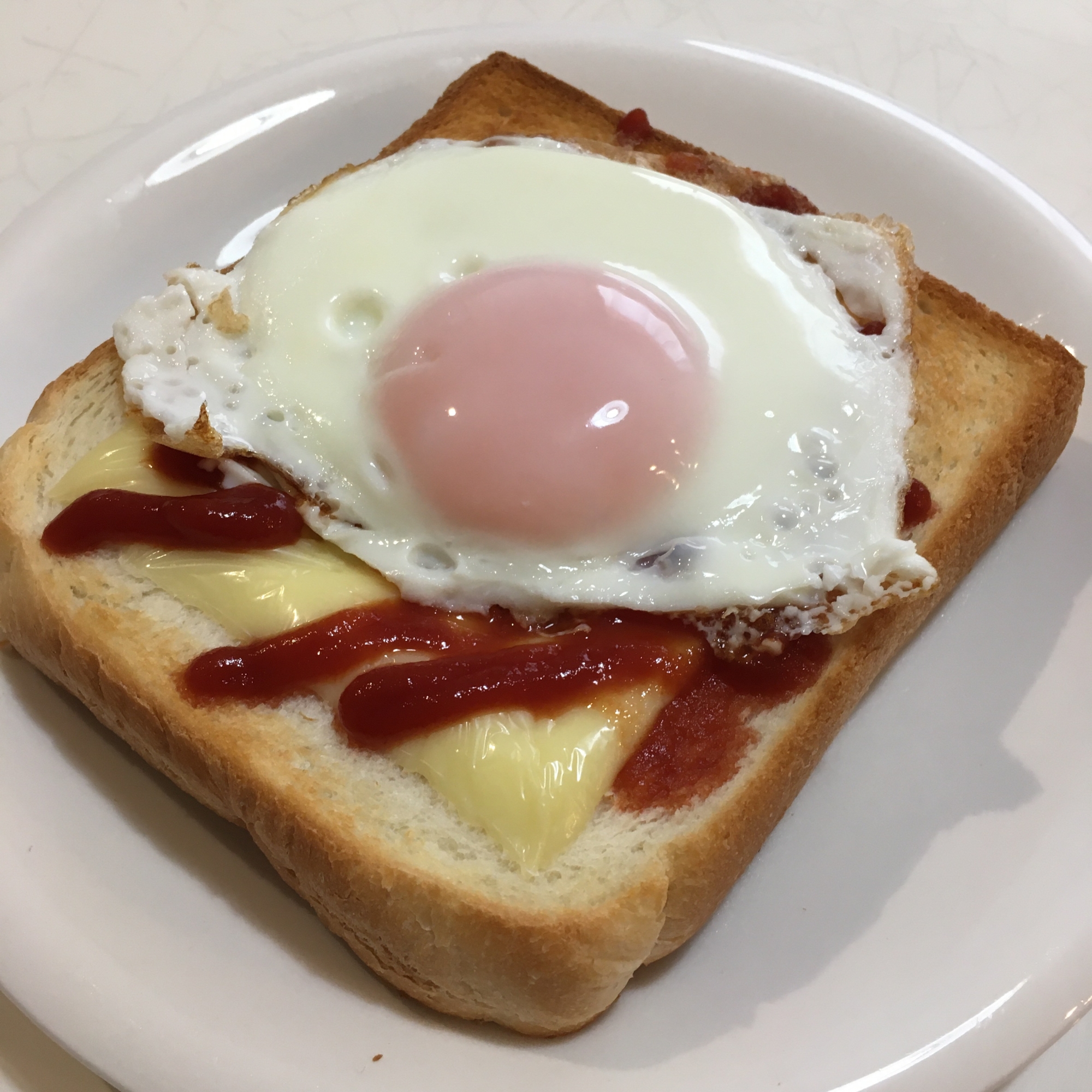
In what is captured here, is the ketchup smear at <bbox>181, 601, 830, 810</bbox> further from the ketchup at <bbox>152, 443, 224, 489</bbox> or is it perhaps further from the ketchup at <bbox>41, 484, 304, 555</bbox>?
the ketchup at <bbox>152, 443, 224, 489</bbox>

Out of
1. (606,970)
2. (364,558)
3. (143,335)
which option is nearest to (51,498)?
(143,335)

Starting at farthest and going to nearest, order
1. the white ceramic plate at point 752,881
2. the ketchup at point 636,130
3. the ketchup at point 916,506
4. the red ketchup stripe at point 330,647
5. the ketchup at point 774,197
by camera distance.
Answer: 1. the ketchup at point 636,130
2. the ketchup at point 774,197
3. the ketchup at point 916,506
4. the red ketchup stripe at point 330,647
5. the white ceramic plate at point 752,881

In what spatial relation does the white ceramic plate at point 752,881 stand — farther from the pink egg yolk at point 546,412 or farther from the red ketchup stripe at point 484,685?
the pink egg yolk at point 546,412

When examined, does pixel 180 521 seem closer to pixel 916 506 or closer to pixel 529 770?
pixel 529 770

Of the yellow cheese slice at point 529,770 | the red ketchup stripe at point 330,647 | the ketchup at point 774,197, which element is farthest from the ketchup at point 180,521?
the ketchup at point 774,197

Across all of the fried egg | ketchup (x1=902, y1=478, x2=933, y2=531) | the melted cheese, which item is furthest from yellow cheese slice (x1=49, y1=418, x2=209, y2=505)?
ketchup (x1=902, y1=478, x2=933, y2=531)

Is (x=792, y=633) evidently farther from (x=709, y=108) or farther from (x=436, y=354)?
(x=709, y=108)
